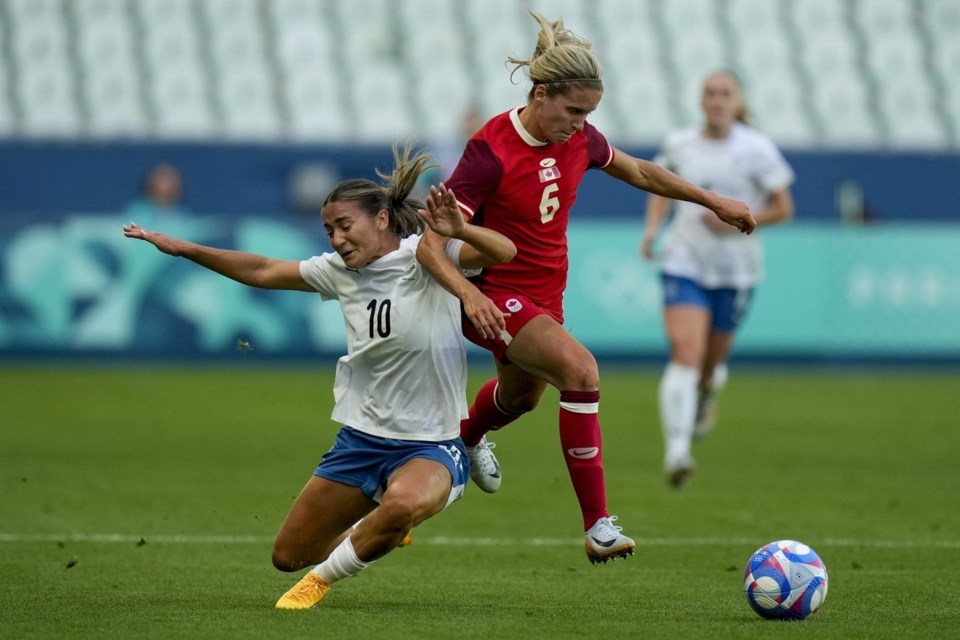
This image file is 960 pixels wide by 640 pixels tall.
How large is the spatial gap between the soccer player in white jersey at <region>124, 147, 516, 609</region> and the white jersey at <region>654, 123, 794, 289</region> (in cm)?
407

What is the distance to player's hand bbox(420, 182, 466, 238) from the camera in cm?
577

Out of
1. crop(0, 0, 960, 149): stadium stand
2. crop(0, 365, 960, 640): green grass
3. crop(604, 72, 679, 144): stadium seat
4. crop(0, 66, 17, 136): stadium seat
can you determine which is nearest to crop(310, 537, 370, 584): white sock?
crop(0, 365, 960, 640): green grass

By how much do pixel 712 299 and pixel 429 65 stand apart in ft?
38.1

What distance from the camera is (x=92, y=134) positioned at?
18578mm

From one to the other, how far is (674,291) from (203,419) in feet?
16.8

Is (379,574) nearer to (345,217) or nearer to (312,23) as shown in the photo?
(345,217)

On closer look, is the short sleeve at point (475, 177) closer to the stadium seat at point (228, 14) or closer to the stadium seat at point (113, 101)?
the stadium seat at point (113, 101)

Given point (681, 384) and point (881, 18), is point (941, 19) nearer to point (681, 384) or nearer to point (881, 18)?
point (881, 18)

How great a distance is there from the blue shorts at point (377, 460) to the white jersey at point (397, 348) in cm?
4

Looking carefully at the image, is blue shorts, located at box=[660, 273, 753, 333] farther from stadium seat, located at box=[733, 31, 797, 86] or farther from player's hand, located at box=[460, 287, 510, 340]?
stadium seat, located at box=[733, 31, 797, 86]

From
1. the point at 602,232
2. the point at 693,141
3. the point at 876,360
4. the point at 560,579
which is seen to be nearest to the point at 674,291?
the point at 693,141

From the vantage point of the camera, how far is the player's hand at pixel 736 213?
6.80 meters

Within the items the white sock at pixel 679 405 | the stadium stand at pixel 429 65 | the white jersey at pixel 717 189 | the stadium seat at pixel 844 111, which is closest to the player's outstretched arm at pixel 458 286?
the white sock at pixel 679 405

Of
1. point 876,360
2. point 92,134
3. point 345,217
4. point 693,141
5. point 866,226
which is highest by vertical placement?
point 345,217
